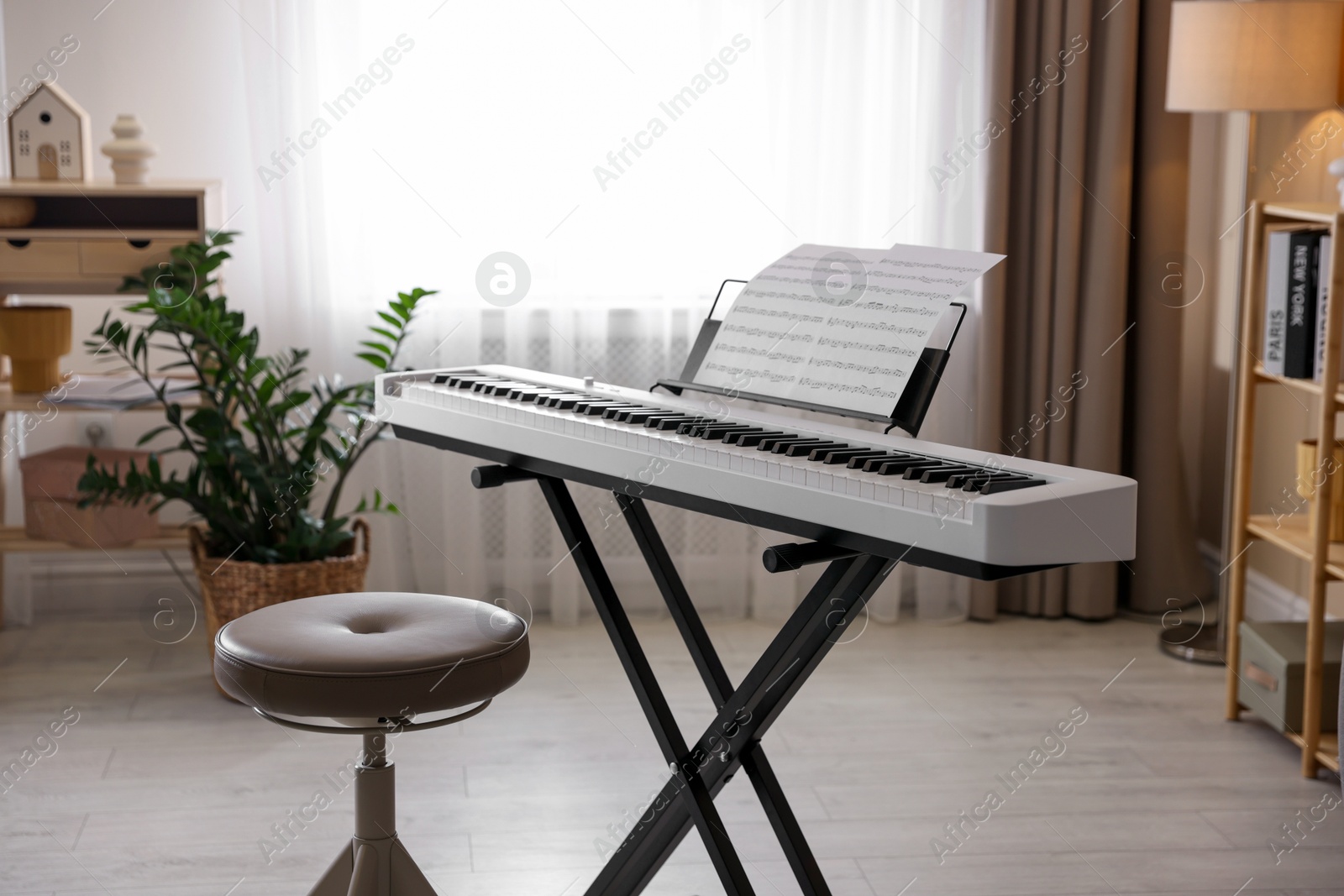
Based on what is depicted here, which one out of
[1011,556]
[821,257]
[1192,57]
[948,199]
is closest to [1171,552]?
[948,199]

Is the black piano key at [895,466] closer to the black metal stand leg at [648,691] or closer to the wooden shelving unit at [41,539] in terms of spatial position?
the black metal stand leg at [648,691]

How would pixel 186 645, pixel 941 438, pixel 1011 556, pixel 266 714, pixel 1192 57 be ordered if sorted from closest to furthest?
pixel 1011 556 < pixel 266 714 < pixel 1192 57 < pixel 186 645 < pixel 941 438

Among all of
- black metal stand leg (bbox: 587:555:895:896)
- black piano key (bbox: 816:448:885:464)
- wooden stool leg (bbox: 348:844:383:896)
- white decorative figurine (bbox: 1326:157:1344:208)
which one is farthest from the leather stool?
white decorative figurine (bbox: 1326:157:1344:208)

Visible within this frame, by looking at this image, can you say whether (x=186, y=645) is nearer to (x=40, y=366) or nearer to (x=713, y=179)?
(x=40, y=366)

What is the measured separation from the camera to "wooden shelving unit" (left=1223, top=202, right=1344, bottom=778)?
271 cm

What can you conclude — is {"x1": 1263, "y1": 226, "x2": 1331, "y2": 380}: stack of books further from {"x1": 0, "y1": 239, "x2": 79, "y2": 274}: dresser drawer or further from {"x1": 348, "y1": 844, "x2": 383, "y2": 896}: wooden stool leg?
{"x1": 0, "y1": 239, "x2": 79, "y2": 274}: dresser drawer

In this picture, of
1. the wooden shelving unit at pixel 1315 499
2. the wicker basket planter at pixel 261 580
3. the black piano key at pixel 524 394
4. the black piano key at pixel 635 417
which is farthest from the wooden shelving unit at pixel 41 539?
the wooden shelving unit at pixel 1315 499

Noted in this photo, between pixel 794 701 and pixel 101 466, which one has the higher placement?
pixel 101 466

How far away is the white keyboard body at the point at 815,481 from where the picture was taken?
1521mm

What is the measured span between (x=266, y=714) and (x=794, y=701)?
1656mm

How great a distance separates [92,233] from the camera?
3197 mm

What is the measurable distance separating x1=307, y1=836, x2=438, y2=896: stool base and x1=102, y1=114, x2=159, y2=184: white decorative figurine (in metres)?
1.92

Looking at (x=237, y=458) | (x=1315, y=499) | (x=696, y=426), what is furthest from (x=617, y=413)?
(x=1315, y=499)

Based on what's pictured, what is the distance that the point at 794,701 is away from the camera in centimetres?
321
